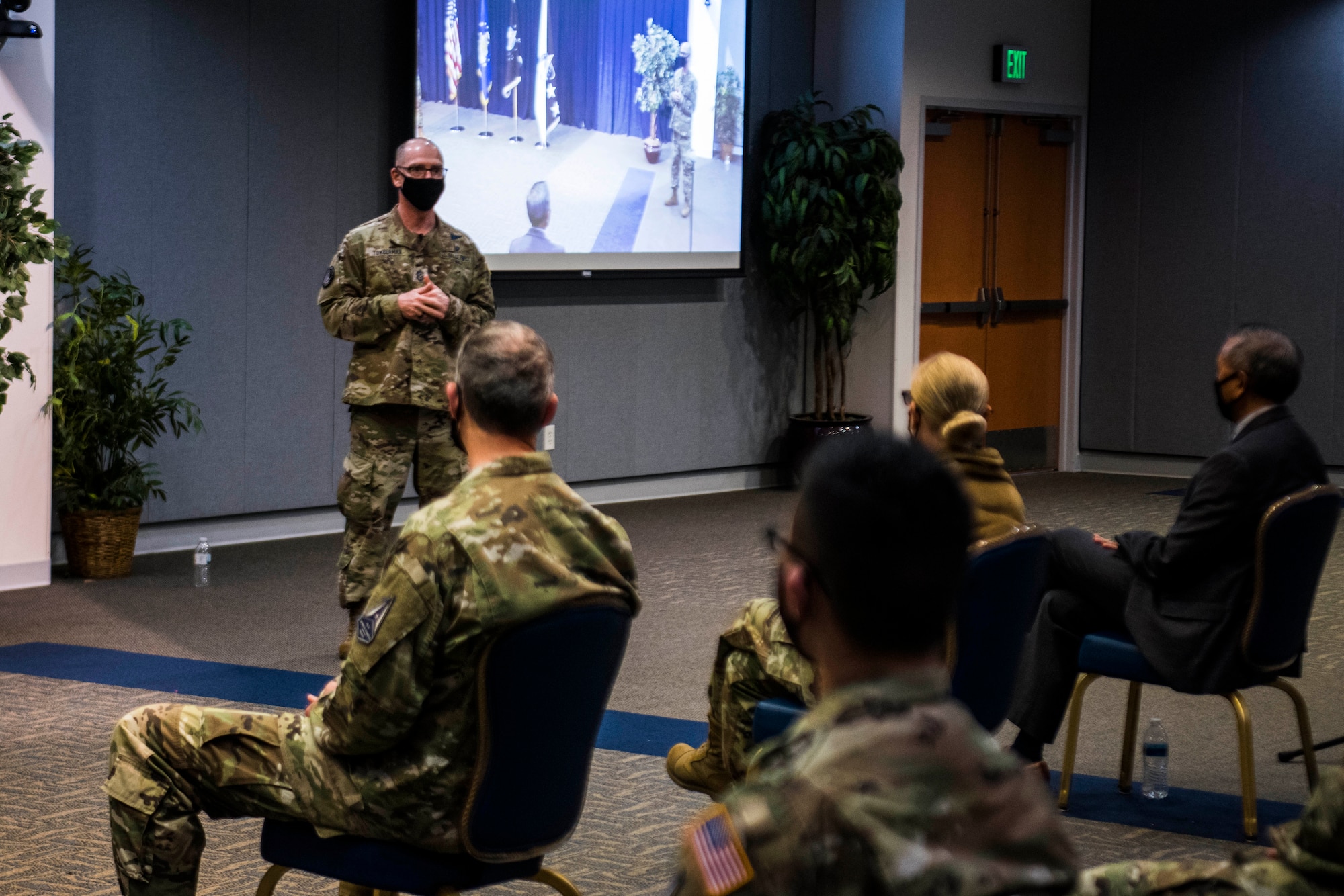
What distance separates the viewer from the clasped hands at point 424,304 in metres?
5.11

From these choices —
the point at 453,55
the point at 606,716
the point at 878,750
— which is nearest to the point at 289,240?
the point at 453,55

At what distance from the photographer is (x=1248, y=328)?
148 inches

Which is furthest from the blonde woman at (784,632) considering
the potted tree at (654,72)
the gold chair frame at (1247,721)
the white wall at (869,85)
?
the white wall at (869,85)

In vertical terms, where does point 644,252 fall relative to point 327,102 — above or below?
below

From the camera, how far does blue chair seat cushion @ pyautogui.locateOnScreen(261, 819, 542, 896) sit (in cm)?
225

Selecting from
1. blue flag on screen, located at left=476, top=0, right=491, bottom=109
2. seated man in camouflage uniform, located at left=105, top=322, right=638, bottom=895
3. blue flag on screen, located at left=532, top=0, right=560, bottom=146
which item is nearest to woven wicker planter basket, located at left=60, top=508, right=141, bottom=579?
blue flag on screen, located at left=476, top=0, right=491, bottom=109

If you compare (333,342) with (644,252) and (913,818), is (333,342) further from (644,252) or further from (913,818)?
(913,818)

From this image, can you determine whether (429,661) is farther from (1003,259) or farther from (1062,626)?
(1003,259)

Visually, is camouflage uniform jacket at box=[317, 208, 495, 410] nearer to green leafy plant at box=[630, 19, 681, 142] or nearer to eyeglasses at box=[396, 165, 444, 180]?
eyeglasses at box=[396, 165, 444, 180]

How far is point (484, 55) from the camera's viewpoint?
7824mm

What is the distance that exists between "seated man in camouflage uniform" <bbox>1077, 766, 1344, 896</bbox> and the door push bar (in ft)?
27.0

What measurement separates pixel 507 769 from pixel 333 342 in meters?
5.65

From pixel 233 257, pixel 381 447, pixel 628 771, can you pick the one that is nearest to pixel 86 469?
pixel 233 257

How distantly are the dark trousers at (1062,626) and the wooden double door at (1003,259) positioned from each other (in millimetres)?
5927
